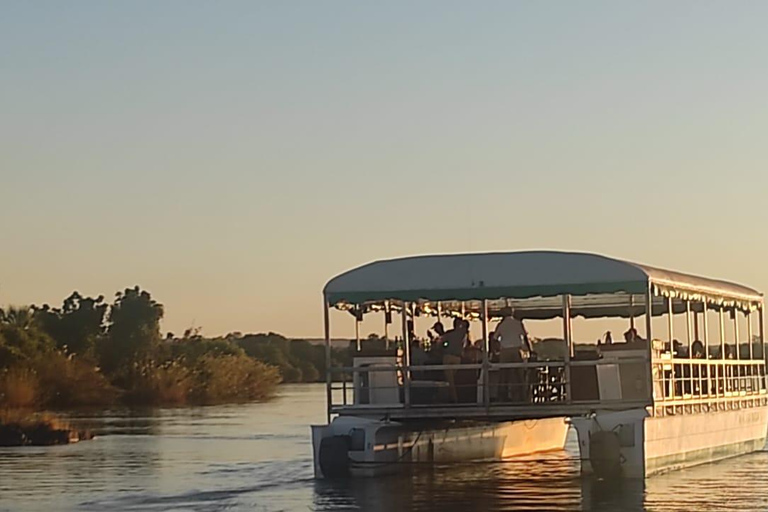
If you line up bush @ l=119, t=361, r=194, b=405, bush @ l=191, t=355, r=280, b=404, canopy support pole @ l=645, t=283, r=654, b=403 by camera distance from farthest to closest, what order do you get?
bush @ l=191, t=355, r=280, b=404
bush @ l=119, t=361, r=194, b=405
canopy support pole @ l=645, t=283, r=654, b=403

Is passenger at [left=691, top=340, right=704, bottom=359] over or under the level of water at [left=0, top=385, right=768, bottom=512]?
over

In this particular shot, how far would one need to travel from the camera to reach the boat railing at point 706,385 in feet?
85.5

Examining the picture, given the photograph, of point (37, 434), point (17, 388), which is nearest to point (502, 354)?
point (37, 434)

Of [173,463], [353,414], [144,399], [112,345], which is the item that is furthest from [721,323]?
[112,345]

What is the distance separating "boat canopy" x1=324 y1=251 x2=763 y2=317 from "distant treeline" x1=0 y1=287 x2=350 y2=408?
32903 millimetres

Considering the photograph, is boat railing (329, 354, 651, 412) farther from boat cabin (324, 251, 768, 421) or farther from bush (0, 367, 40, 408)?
bush (0, 367, 40, 408)

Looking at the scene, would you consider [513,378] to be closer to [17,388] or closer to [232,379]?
[17,388]

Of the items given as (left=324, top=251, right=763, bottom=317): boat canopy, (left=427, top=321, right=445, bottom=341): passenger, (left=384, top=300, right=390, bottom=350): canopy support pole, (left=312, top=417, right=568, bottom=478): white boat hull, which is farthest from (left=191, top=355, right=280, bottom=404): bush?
(left=324, top=251, right=763, bottom=317): boat canopy

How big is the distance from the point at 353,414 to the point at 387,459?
98cm

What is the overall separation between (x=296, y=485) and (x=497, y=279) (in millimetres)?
4402

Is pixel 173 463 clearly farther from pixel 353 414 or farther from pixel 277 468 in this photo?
pixel 353 414

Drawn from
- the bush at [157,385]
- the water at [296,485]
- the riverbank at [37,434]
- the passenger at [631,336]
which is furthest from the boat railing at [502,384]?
the bush at [157,385]

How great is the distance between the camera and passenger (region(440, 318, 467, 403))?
85.0 ft

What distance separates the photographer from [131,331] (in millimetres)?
78375
